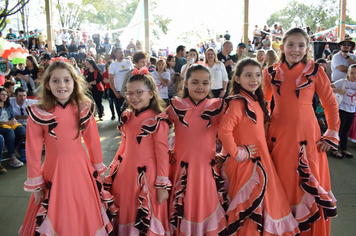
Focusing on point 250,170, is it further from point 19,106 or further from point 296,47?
point 19,106

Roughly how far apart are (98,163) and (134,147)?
11.8 inches

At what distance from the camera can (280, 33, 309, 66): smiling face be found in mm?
2174

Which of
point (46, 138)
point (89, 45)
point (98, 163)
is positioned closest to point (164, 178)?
point (98, 163)

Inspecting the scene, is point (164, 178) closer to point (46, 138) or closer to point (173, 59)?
point (46, 138)

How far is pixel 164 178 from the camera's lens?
2.10 meters

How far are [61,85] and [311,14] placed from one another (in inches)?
1434

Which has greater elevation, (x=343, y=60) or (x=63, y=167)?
(x=343, y=60)

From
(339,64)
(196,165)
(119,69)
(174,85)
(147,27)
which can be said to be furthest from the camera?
(147,27)

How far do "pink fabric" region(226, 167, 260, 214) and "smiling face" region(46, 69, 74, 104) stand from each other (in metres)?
1.47

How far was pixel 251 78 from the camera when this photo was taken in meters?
2.17

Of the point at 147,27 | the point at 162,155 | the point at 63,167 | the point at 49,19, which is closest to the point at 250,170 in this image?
the point at 162,155

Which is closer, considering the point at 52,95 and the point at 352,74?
the point at 52,95

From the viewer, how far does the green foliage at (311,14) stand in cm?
3106

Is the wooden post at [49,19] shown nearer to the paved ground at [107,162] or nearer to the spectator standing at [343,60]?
the paved ground at [107,162]
